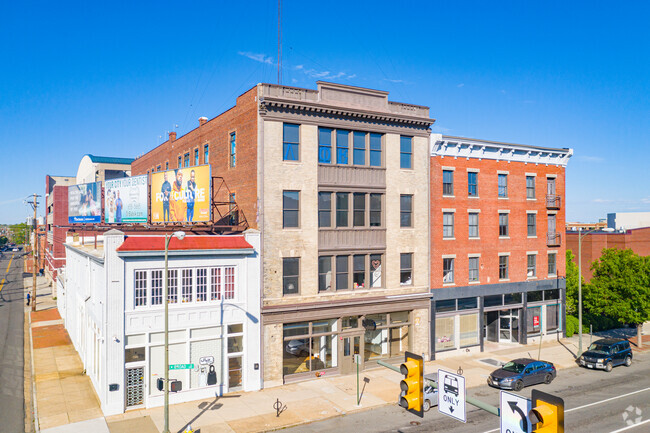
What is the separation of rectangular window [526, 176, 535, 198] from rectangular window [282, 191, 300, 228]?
21.4 meters

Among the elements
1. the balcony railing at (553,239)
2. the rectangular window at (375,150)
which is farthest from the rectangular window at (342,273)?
the balcony railing at (553,239)

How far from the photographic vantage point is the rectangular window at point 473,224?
3672cm

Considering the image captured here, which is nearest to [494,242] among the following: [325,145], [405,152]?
[405,152]

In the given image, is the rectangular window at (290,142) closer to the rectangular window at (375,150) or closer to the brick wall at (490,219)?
the rectangular window at (375,150)

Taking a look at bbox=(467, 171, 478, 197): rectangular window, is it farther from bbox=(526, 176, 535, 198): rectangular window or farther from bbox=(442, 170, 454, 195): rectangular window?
bbox=(526, 176, 535, 198): rectangular window

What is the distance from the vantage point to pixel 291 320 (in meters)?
28.3

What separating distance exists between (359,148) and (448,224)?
31.3ft

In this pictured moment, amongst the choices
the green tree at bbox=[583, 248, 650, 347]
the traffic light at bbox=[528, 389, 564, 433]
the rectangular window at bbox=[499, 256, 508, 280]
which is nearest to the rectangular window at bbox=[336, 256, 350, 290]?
the rectangular window at bbox=[499, 256, 508, 280]

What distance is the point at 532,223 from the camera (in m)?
40.0

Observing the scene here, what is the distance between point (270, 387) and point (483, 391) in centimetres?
1207

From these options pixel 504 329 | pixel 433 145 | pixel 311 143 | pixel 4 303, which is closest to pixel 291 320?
pixel 311 143

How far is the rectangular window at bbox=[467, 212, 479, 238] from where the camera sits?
3672cm

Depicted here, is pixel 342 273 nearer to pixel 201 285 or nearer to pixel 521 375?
pixel 201 285

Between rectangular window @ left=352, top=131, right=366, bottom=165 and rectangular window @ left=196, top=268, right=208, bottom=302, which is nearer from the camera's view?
rectangular window @ left=196, top=268, right=208, bottom=302
